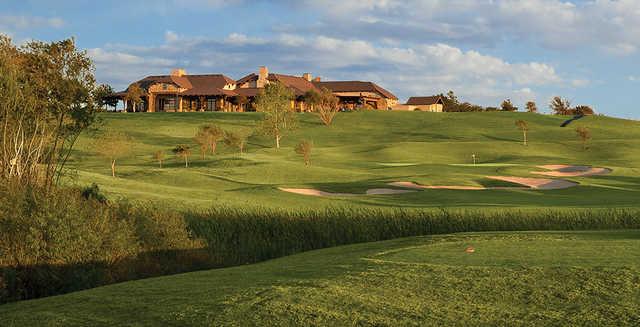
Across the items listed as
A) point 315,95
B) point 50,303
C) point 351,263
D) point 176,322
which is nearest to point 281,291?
point 176,322

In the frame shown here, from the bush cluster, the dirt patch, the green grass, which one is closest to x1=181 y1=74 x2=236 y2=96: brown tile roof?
the dirt patch

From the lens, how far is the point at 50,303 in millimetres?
10688

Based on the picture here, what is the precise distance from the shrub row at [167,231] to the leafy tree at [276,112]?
56981mm

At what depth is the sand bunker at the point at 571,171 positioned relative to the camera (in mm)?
51053

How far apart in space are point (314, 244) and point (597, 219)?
29.0 ft

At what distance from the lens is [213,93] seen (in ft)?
395

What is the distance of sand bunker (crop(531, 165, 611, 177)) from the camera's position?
2010 inches

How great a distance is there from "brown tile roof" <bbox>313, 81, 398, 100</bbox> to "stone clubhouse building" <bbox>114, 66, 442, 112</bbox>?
1.62ft

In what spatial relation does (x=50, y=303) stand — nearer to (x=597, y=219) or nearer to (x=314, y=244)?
(x=314, y=244)

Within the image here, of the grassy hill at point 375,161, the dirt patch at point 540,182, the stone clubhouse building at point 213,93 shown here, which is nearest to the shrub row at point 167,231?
the grassy hill at point 375,161

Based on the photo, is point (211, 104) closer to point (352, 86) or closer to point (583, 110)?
point (352, 86)

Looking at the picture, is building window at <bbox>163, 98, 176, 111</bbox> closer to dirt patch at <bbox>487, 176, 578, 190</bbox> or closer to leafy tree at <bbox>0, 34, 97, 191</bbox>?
dirt patch at <bbox>487, 176, 578, 190</bbox>

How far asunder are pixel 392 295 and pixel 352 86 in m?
134

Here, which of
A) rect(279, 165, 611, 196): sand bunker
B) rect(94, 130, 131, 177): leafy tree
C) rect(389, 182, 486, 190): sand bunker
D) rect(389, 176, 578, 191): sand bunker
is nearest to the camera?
rect(279, 165, 611, 196): sand bunker
